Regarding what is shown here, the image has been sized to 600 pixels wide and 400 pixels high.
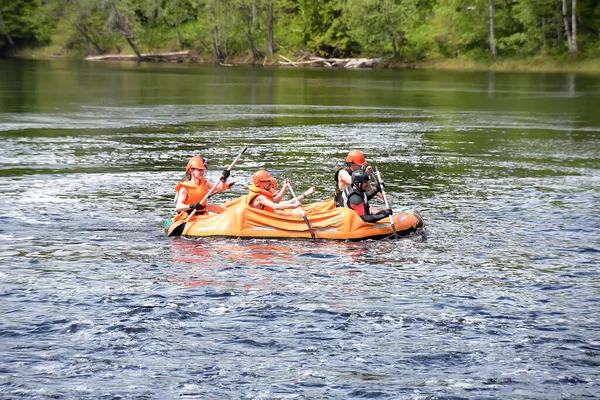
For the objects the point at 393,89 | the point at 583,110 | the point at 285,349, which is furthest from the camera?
the point at 393,89

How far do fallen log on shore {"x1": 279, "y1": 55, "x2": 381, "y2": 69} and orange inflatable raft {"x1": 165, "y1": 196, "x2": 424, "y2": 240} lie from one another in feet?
250

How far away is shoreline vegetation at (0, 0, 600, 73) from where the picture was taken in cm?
7938

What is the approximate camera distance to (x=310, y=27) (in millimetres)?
101812

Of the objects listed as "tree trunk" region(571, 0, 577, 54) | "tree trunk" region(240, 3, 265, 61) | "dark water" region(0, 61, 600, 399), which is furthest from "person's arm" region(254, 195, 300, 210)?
"tree trunk" region(240, 3, 265, 61)

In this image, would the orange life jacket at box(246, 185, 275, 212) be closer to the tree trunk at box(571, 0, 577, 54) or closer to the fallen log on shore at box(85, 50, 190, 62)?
the tree trunk at box(571, 0, 577, 54)

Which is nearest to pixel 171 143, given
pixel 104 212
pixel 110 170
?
pixel 110 170

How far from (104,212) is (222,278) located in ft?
19.8

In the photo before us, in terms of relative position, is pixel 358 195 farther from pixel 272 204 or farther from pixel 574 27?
pixel 574 27

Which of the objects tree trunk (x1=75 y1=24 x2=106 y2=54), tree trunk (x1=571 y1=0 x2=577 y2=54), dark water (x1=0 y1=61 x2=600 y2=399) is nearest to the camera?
dark water (x1=0 y1=61 x2=600 y2=399)

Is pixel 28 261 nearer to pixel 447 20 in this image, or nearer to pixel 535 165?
pixel 535 165

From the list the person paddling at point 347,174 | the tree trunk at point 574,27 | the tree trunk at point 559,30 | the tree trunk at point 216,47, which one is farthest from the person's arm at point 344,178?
the tree trunk at point 216,47

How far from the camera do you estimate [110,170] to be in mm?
25969

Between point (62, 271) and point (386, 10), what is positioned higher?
point (386, 10)

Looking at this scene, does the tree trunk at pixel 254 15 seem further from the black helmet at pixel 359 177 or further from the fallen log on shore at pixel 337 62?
the black helmet at pixel 359 177
